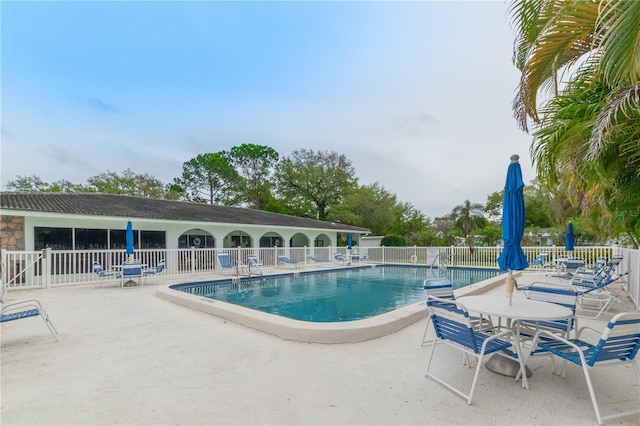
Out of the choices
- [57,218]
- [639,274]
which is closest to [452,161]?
[639,274]

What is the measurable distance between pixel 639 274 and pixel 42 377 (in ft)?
33.9

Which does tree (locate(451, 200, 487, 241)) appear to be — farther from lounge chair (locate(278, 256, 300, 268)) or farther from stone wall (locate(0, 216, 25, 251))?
stone wall (locate(0, 216, 25, 251))

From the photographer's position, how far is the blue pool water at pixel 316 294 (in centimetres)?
747

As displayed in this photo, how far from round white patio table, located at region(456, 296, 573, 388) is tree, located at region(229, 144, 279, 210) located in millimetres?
37268

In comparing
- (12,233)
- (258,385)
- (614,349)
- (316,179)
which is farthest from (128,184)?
(614,349)

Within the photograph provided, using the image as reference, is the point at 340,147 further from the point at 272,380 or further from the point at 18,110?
the point at 272,380

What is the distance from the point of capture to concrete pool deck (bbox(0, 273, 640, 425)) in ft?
8.59

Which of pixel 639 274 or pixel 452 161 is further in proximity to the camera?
pixel 452 161

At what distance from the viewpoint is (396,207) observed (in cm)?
3691

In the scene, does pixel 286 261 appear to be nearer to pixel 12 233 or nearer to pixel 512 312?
pixel 12 233

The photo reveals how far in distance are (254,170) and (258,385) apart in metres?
39.6

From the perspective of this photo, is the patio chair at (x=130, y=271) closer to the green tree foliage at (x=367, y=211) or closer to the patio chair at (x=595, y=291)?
the patio chair at (x=595, y=291)

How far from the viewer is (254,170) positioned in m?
41.1

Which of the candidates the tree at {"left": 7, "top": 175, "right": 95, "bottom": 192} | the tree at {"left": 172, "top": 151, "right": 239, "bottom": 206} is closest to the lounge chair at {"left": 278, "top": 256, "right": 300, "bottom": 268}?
the tree at {"left": 172, "top": 151, "right": 239, "bottom": 206}
